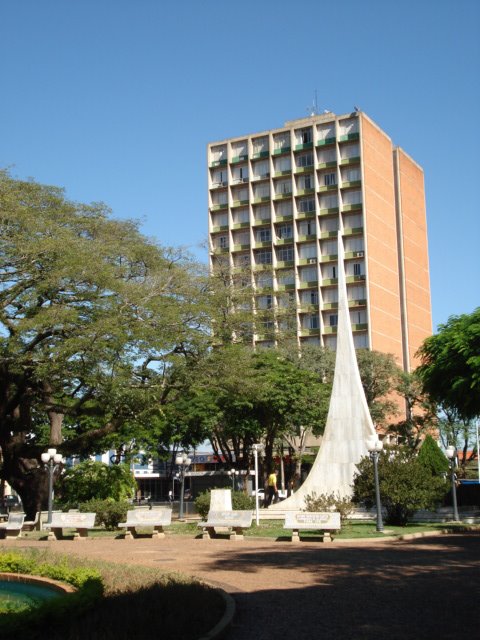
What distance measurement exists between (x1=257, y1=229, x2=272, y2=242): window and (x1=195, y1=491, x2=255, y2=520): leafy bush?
55.8 meters

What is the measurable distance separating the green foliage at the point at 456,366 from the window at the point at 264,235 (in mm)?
47775

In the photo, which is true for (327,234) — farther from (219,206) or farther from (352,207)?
(219,206)

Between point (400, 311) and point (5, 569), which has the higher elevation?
point (400, 311)

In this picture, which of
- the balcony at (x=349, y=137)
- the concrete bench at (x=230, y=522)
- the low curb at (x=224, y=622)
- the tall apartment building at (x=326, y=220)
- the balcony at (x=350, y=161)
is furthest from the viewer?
the balcony at (x=349, y=137)

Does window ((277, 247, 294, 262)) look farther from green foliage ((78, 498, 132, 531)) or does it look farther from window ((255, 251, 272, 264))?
green foliage ((78, 498, 132, 531))

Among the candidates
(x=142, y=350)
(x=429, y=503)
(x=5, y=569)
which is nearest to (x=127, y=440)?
(x=142, y=350)

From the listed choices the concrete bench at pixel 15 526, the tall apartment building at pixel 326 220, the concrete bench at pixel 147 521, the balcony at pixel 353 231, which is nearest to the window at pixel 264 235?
the tall apartment building at pixel 326 220

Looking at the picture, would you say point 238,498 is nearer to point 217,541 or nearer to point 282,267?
point 217,541

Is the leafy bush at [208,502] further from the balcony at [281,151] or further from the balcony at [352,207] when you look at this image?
the balcony at [281,151]

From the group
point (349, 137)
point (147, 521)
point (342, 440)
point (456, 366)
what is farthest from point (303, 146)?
point (147, 521)

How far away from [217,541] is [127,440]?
24425 millimetres

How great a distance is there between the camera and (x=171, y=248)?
112 feet

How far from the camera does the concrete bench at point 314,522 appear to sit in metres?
19.4

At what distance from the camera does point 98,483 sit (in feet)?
102
